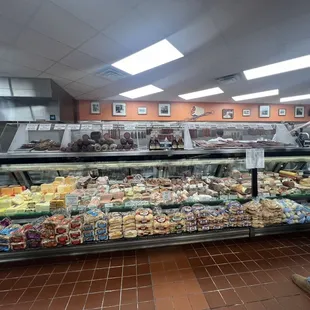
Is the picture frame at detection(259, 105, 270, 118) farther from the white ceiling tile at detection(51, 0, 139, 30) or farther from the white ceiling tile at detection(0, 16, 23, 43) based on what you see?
the white ceiling tile at detection(0, 16, 23, 43)

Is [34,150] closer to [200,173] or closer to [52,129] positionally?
[52,129]

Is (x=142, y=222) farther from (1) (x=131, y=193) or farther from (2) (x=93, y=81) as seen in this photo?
(2) (x=93, y=81)

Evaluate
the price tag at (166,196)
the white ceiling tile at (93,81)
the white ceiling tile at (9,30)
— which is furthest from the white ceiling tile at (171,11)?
the white ceiling tile at (93,81)

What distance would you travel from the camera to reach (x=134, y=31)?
256cm

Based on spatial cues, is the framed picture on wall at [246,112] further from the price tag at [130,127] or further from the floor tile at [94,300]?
the floor tile at [94,300]

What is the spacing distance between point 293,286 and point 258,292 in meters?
0.29

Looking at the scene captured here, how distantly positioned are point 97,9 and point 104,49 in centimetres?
95

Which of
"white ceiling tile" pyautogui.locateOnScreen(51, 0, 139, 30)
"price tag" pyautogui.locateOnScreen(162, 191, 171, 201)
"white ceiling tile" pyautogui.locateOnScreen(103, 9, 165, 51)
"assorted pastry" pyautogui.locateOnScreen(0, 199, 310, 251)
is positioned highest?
"white ceiling tile" pyautogui.locateOnScreen(103, 9, 165, 51)

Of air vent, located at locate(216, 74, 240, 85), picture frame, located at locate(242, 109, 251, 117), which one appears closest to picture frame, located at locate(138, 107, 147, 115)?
air vent, located at locate(216, 74, 240, 85)

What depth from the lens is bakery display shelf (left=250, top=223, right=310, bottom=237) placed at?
2.01 m

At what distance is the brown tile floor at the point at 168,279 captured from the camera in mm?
1267

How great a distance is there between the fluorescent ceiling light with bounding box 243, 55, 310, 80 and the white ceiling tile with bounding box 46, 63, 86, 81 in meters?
3.84

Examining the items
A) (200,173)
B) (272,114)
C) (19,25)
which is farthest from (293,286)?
(272,114)

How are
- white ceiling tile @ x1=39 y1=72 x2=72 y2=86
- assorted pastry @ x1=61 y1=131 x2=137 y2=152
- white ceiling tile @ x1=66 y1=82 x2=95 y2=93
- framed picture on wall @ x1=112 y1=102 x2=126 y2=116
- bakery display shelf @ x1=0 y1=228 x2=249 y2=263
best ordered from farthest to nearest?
framed picture on wall @ x1=112 y1=102 x2=126 y2=116 < white ceiling tile @ x1=66 y1=82 x2=95 y2=93 < white ceiling tile @ x1=39 y1=72 x2=72 y2=86 < assorted pastry @ x1=61 y1=131 x2=137 y2=152 < bakery display shelf @ x1=0 y1=228 x2=249 y2=263
